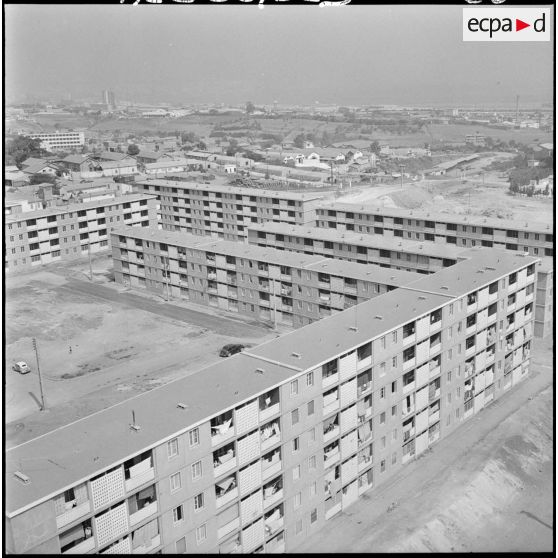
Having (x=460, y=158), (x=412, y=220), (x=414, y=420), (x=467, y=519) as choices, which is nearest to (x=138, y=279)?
(x=412, y=220)

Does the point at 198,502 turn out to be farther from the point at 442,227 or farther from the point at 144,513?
the point at 442,227

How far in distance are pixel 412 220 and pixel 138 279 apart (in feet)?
44.9

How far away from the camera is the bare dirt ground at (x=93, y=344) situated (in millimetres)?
19547

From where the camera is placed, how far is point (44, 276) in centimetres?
3400

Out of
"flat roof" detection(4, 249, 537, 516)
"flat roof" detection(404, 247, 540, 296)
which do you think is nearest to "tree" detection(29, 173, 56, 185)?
"flat roof" detection(404, 247, 540, 296)

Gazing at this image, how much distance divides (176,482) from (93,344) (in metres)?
14.5

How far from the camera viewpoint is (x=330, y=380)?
44.0ft

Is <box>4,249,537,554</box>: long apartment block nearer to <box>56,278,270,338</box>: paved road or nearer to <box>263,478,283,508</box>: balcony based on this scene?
<box>263,478,283,508</box>: balcony

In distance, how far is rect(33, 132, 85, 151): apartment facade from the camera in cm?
7500

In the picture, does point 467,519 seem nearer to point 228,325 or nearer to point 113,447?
point 113,447

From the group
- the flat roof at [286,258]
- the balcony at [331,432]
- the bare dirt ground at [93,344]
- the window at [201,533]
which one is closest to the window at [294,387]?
the balcony at [331,432]

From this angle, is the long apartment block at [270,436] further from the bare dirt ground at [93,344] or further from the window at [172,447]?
the bare dirt ground at [93,344]

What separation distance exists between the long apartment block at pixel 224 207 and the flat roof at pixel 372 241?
6490 millimetres

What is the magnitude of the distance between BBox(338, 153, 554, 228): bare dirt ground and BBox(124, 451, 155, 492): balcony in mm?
40738
